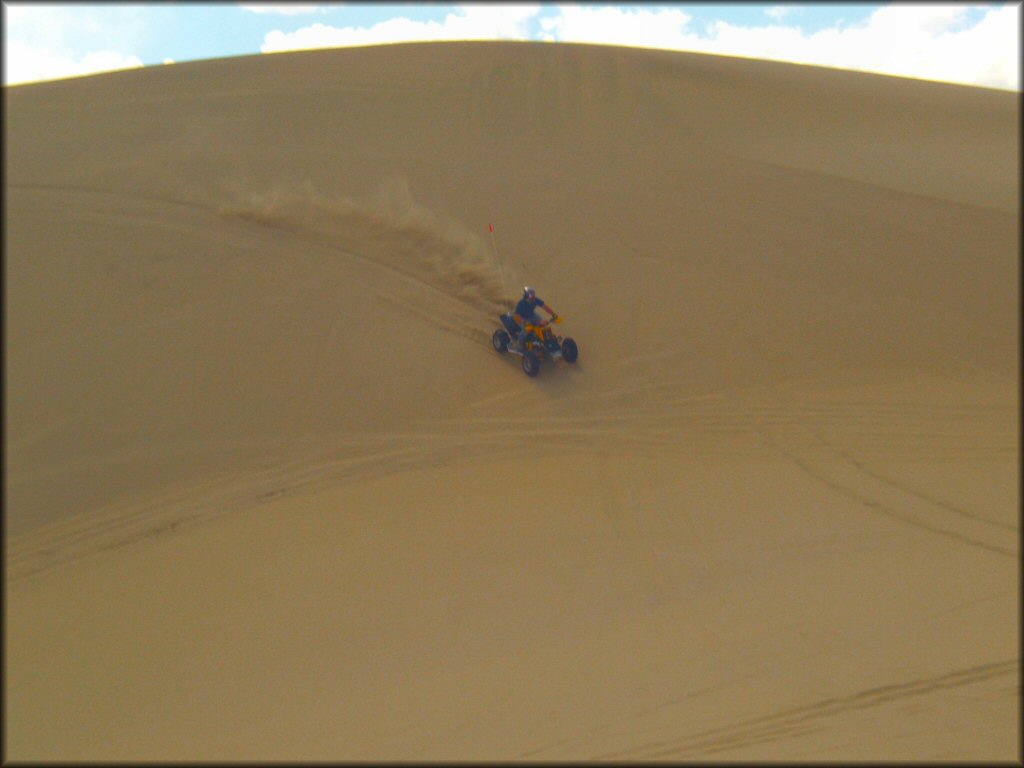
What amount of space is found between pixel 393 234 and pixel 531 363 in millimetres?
3042

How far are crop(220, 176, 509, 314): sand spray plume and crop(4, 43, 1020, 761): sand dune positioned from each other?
2.0 inches

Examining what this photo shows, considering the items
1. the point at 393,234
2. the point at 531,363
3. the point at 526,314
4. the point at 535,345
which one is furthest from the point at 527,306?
the point at 393,234

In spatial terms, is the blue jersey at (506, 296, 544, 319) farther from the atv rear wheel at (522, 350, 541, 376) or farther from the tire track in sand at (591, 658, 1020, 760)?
the tire track in sand at (591, 658, 1020, 760)

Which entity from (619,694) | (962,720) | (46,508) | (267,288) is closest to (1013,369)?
(962,720)

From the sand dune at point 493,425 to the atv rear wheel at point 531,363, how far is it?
8.8 inches

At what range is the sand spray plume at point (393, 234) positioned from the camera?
10.0 meters

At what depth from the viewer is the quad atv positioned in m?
9.05

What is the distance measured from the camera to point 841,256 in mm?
10930

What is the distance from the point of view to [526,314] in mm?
9141

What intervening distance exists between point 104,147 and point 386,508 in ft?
26.0

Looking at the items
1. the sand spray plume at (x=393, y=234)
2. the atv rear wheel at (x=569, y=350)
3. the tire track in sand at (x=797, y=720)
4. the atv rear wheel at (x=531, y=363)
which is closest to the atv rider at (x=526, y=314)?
the atv rear wheel at (x=531, y=363)

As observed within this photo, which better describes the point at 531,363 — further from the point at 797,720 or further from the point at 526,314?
the point at 797,720

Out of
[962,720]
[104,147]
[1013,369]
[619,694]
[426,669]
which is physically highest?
[104,147]

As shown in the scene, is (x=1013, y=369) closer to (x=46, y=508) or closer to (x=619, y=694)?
(x=619, y=694)
